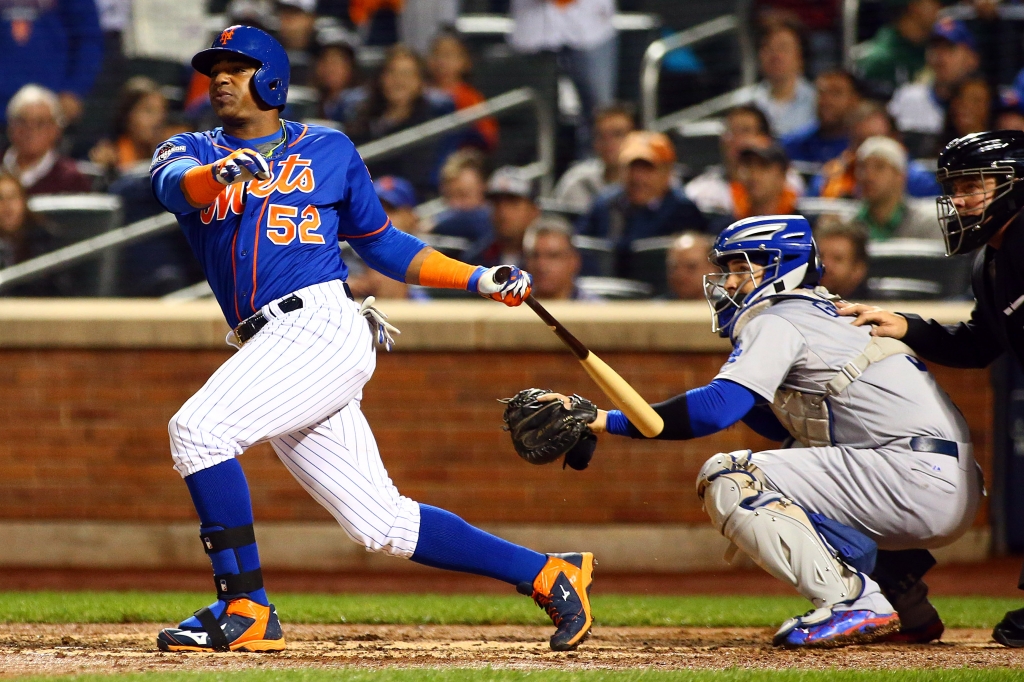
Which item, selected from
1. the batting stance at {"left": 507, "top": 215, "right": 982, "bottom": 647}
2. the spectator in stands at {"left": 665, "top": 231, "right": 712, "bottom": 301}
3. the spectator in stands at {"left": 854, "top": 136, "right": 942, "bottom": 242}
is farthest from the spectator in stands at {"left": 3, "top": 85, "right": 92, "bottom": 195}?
the batting stance at {"left": 507, "top": 215, "right": 982, "bottom": 647}

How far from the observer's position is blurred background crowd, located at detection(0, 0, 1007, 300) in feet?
24.7

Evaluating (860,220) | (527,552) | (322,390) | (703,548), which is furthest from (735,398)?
(860,220)

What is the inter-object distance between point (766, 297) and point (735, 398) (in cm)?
46

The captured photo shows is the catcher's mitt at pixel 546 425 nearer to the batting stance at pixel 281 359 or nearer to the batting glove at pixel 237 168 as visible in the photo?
Result: the batting stance at pixel 281 359

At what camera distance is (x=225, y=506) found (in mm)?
3545

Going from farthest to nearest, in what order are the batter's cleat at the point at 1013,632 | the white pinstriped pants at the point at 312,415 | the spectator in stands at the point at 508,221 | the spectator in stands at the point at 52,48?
the spectator in stands at the point at 52,48
the spectator in stands at the point at 508,221
the batter's cleat at the point at 1013,632
the white pinstriped pants at the point at 312,415

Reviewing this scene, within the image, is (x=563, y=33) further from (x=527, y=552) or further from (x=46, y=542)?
(x=527, y=552)

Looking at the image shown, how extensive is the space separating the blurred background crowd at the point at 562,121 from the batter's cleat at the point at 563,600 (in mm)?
3359

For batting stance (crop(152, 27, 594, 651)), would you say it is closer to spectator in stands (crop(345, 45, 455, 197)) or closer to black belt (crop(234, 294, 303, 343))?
black belt (crop(234, 294, 303, 343))

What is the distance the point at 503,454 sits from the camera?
6770 mm

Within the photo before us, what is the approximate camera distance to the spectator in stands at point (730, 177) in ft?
25.7

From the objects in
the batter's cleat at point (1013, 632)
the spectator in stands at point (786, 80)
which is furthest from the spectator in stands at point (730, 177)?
the batter's cleat at point (1013, 632)

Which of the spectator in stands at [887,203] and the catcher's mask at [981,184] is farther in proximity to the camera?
the spectator in stands at [887,203]

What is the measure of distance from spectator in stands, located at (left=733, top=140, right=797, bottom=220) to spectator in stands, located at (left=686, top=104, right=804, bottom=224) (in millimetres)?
278
